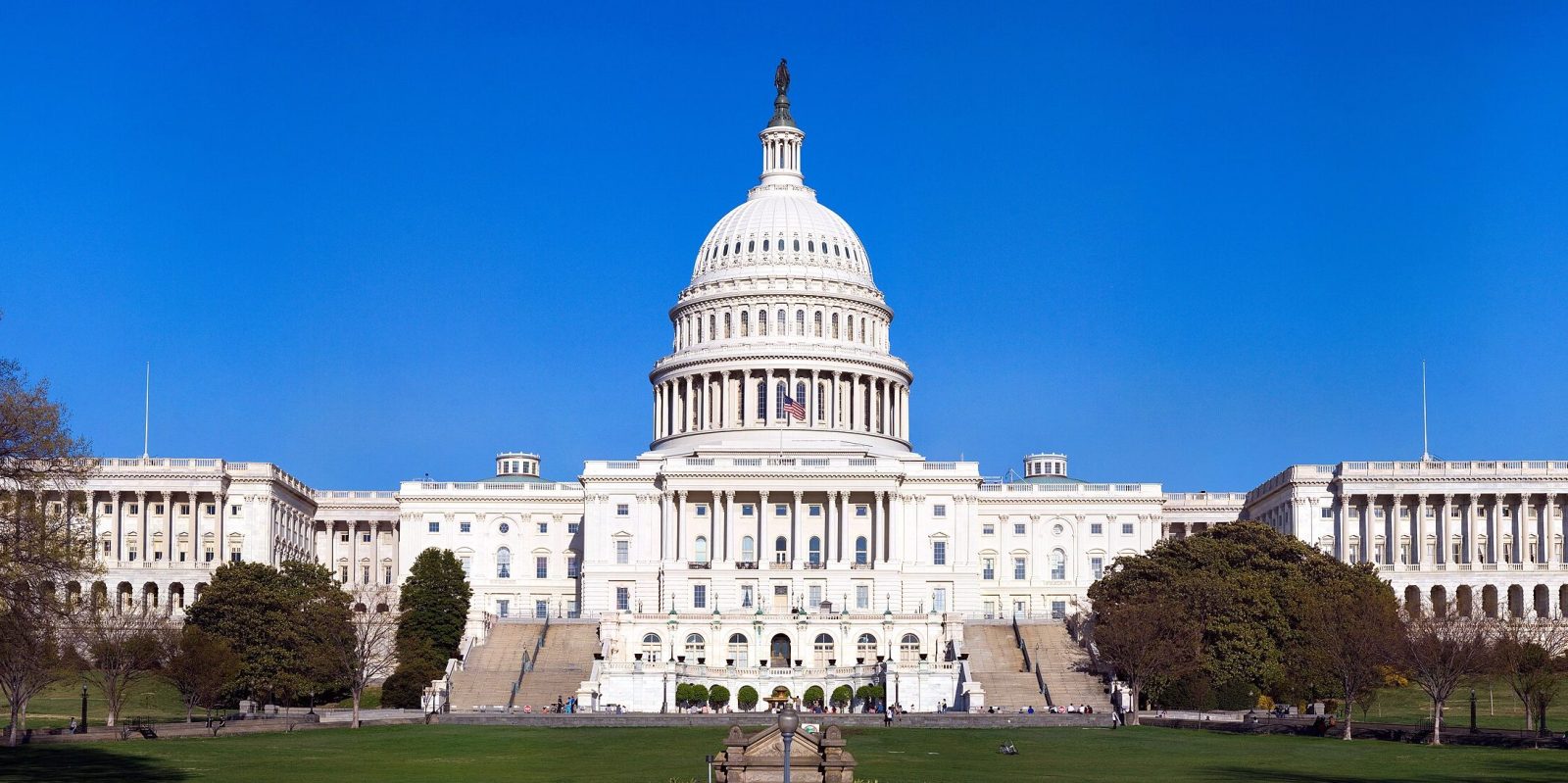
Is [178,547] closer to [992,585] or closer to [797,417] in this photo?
[797,417]

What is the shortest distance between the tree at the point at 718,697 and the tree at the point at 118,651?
2804 cm

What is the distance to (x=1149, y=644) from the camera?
113438mm

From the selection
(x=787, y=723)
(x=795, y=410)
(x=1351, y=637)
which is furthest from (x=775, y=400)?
(x=787, y=723)

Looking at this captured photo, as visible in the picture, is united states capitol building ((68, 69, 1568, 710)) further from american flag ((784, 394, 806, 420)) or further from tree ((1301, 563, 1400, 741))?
tree ((1301, 563, 1400, 741))

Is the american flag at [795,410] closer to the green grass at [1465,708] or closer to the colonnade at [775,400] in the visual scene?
the colonnade at [775,400]

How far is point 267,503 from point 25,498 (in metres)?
→ 94.2

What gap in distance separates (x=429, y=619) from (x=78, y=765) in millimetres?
61470

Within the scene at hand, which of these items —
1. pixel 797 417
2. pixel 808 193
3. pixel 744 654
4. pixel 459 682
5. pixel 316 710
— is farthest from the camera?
pixel 808 193

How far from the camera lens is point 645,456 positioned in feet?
525

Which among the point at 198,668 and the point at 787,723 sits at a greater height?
the point at 787,723

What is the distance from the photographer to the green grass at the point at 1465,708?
99438mm

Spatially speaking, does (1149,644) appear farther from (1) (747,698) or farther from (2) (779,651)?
(2) (779,651)

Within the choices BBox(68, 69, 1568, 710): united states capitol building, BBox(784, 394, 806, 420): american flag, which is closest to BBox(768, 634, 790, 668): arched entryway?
BBox(68, 69, 1568, 710): united states capitol building

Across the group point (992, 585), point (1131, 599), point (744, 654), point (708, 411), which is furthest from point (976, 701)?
point (708, 411)
